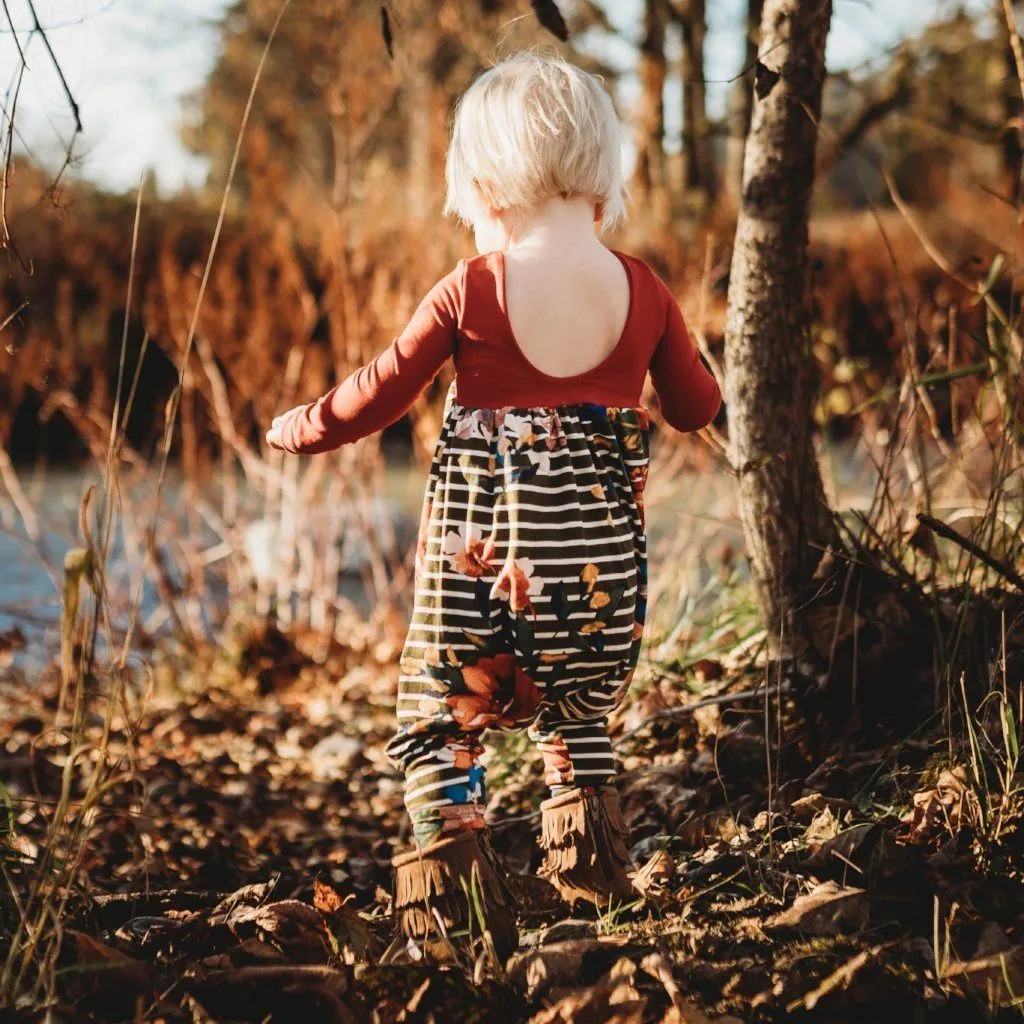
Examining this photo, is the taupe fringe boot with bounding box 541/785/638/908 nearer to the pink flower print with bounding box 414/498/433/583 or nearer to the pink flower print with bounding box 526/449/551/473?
the pink flower print with bounding box 414/498/433/583

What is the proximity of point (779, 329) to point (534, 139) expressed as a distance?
852 millimetres

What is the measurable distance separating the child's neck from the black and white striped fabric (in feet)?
0.92

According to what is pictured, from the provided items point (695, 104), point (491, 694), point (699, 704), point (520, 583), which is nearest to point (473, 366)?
point (520, 583)

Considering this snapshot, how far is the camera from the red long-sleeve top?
1.79 meters

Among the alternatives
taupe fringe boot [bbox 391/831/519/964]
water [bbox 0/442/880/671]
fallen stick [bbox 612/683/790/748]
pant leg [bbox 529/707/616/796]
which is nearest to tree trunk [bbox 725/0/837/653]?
fallen stick [bbox 612/683/790/748]

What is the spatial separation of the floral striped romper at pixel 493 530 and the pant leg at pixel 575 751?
0.55 feet

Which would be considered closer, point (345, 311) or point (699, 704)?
point (699, 704)

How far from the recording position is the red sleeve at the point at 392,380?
1.80m

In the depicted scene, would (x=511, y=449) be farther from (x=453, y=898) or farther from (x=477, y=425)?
(x=453, y=898)

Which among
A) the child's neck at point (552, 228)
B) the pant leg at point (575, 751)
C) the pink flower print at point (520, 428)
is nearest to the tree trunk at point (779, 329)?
the pant leg at point (575, 751)

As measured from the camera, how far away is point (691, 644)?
10.8ft

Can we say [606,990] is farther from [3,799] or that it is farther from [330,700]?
[330,700]

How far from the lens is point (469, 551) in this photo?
1.79 m

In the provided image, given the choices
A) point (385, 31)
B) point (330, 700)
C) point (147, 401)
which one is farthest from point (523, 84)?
point (147, 401)
